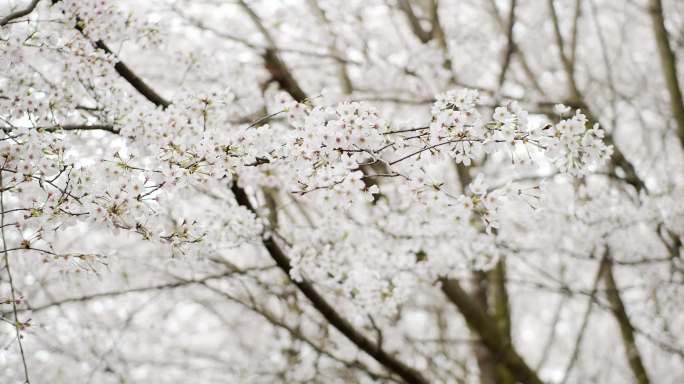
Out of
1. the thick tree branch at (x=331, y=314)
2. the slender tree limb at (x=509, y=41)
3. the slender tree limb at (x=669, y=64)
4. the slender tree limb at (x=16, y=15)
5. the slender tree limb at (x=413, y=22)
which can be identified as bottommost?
the thick tree branch at (x=331, y=314)

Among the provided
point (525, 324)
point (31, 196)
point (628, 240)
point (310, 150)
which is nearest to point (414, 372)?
point (628, 240)

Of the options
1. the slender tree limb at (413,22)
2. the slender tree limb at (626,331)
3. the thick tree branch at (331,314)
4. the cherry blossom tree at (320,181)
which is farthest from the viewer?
the slender tree limb at (413,22)

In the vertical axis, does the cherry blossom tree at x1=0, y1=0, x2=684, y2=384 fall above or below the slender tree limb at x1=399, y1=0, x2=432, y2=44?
below

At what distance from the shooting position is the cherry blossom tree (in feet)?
7.45

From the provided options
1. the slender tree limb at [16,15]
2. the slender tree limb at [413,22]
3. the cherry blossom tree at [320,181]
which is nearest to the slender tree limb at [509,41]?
the cherry blossom tree at [320,181]

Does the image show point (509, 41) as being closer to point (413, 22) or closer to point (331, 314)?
point (413, 22)

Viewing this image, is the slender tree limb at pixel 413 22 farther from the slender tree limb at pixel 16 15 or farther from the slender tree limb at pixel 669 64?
the slender tree limb at pixel 16 15

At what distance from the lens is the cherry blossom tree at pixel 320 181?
227 centimetres

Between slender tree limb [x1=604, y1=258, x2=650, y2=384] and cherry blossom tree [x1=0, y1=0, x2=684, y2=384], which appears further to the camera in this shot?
slender tree limb [x1=604, y1=258, x2=650, y2=384]

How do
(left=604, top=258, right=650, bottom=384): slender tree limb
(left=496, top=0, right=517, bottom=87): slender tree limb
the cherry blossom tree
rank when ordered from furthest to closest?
(left=604, top=258, right=650, bottom=384): slender tree limb < (left=496, top=0, right=517, bottom=87): slender tree limb < the cherry blossom tree

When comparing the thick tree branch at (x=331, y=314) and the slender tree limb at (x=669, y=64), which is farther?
the slender tree limb at (x=669, y=64)

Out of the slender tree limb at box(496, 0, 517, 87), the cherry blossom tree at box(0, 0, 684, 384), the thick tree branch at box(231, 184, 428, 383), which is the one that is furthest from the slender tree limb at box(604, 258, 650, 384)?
the thick tree branch at box(231, 184, 428, 383)

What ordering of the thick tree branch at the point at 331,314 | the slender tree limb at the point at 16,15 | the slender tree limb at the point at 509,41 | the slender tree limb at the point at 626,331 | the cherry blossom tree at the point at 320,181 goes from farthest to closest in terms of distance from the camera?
1. the slender tree limb at the point at 626,331
2. the slender tree limb at the point at 509,41
3. the thick tree branch at the point at 331,314
4. the slender tree limb at the point at 16,15
5. the cherry blossom tree at the point at 320,181

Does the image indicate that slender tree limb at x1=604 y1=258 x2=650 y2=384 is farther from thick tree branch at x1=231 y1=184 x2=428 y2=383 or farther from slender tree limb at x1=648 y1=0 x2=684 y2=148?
thick tree branch at x1=231 y1=184 x2=428 y2=383
